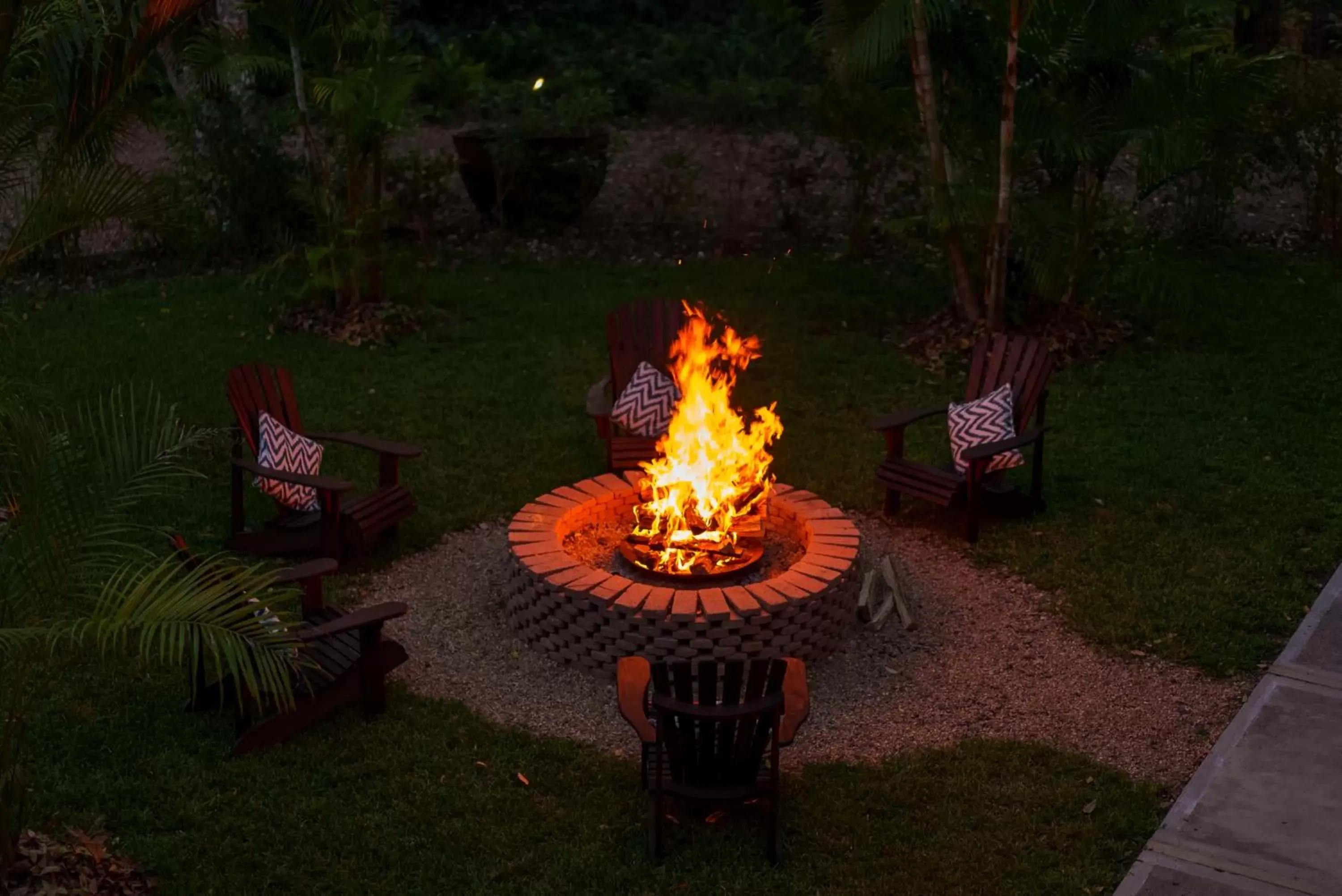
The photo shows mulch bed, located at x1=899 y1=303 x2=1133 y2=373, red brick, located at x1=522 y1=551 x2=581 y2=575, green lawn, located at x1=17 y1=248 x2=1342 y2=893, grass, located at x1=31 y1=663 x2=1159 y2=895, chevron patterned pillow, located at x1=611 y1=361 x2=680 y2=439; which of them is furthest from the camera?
mulch bed, located at x1=899 y1=303 x2=1133 y2=373

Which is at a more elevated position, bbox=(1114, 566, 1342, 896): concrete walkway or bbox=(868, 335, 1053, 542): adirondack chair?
bbox=(868, 335, 1053, 542): adirondack chair

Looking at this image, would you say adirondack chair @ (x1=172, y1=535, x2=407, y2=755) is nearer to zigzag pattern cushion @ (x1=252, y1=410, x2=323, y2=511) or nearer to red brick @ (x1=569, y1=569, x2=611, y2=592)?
red brick @ (x1=569, y1=569, x2=611, y2=592)

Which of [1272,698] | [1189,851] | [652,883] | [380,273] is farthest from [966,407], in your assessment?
[380,273]

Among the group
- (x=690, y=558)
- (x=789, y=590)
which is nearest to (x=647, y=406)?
(x=690, y=558)

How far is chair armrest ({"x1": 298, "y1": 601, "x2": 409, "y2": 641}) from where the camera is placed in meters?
5.69

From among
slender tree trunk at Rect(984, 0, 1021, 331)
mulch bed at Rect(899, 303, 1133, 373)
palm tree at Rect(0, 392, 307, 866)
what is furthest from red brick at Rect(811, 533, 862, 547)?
slender tree trunk at Rect(984, 0, 1021, 331)

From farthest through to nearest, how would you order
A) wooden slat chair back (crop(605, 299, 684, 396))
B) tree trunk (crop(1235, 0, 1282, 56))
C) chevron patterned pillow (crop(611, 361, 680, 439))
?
tree trunk (crop(1235, 0, 1282, 56)) → wooden slat chair back (crop(605, 299, 684, 396)) → chevron patterned pillow (crop(611, 361, 680, 439))

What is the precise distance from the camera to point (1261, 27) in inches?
628

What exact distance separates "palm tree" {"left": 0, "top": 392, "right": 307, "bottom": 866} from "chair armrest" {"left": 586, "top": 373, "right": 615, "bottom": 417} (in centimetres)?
355

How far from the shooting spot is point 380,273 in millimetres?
11555

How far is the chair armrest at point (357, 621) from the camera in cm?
569

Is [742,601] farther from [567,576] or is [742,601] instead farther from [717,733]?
[717,733]

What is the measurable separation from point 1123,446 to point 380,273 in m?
5.70

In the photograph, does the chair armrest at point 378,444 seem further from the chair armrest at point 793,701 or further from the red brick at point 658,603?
the chair armrest at point 793,701
